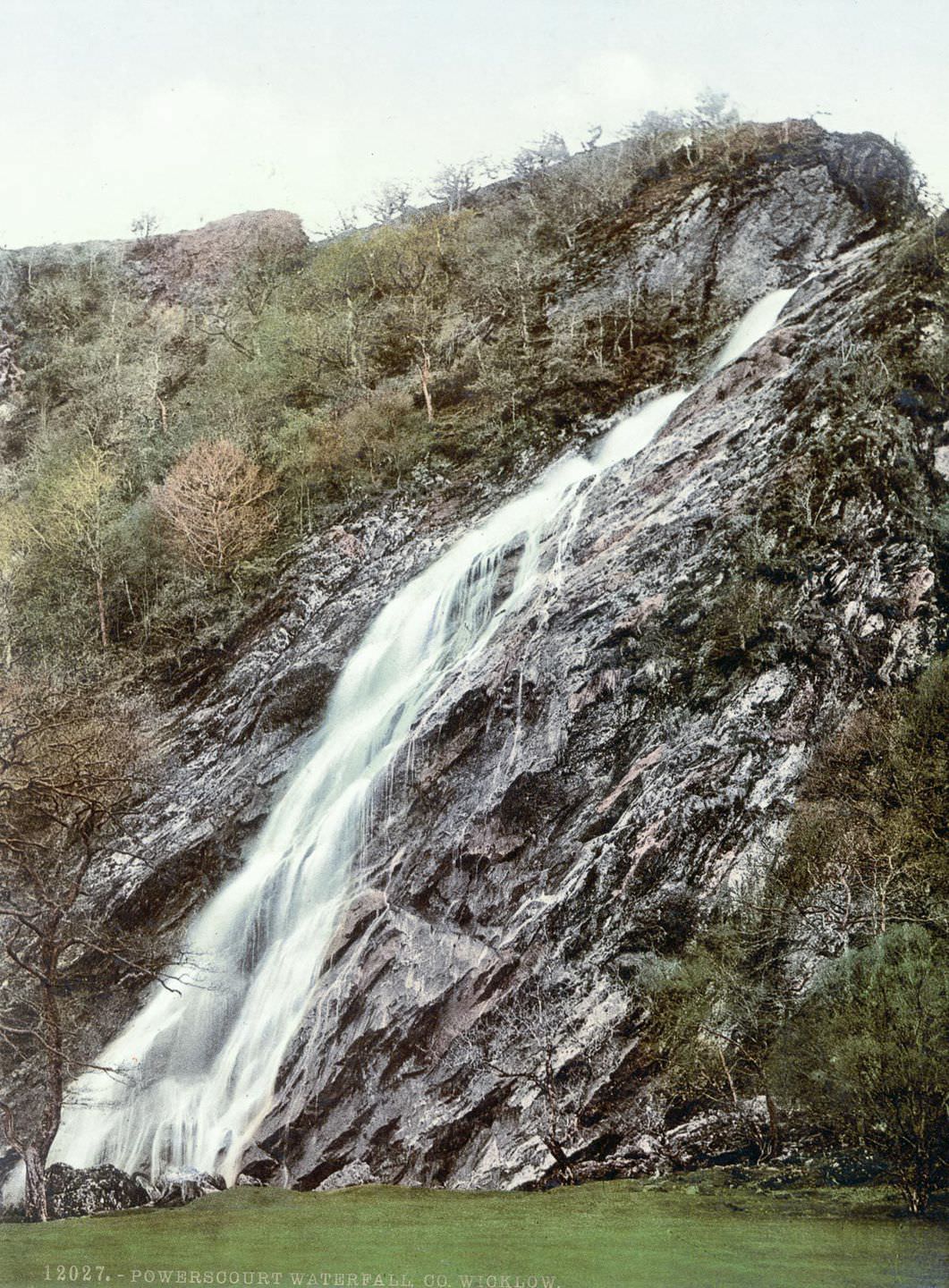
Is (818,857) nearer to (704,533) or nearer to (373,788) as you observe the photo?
(704,533)

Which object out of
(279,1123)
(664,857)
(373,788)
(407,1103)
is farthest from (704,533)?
(279,1123)

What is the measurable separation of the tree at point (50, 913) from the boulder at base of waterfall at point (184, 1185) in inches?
47.0

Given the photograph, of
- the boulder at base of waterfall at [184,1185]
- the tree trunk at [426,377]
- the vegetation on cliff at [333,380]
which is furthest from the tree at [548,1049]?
the tree trunk at [426,377]

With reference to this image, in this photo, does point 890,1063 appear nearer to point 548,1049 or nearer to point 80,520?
point 548,1049

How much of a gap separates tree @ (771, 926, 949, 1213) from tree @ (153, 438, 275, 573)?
12.2 m

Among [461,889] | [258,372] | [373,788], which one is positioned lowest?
[461,889]

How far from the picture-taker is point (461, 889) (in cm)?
1174

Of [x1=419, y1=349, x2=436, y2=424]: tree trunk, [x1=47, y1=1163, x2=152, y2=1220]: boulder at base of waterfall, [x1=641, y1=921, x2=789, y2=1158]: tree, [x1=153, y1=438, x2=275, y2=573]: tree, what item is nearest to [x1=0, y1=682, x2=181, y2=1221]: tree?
[x1=47, y1=1163, x2=152, y2=1220]: boulder at base of waterfall

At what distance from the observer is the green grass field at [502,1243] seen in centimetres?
780

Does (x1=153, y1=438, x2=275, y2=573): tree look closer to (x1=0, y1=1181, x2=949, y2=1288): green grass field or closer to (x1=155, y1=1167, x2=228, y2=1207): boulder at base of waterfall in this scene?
(x1=155, y1=1167, x2=228, y2=1207): boulder at base of waterfall

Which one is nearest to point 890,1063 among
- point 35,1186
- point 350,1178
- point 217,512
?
point 350,1178

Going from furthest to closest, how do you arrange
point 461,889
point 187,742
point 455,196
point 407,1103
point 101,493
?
point 455,196
point 101,493
point 187,742
point 461,889
point 407,1103

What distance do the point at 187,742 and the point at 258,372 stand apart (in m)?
8.51

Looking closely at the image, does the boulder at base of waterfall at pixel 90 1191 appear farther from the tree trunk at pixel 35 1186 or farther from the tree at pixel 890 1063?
the tree at pixel 890 1063
